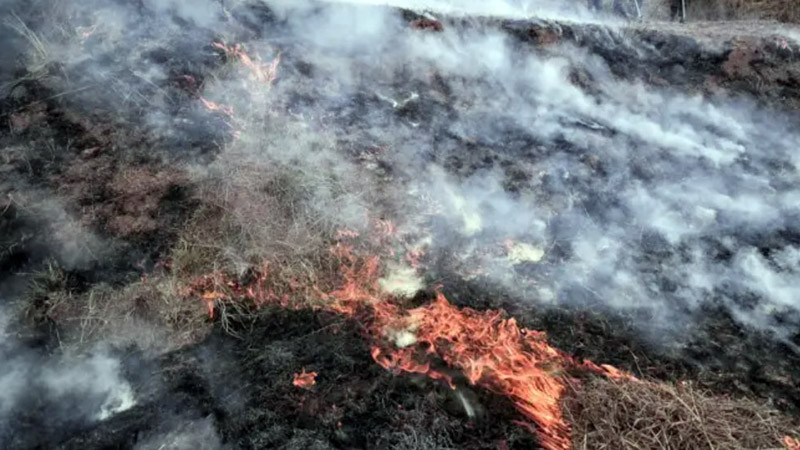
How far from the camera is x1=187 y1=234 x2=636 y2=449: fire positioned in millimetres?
4504

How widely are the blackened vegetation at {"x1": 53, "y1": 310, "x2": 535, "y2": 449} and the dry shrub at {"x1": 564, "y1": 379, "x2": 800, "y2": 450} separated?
495mm

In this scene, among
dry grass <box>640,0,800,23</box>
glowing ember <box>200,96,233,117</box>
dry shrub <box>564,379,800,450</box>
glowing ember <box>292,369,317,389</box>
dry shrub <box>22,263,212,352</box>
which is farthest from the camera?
dry grass <box>640,0,800,23</box>

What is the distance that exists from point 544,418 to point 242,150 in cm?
403

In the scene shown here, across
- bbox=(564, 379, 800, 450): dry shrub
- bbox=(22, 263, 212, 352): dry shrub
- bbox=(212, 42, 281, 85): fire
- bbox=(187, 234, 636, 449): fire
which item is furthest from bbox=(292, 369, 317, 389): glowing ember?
bbox=(212, 42, 281, 85): fire

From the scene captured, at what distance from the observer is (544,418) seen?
4.32m

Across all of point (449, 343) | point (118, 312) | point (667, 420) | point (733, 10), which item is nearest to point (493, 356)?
point (449, 343)

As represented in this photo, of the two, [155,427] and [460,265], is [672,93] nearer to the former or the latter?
[460,265]

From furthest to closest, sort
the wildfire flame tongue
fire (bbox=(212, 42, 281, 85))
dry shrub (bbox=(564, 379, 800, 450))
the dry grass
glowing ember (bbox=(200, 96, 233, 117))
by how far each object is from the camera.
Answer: the dry grass
fire (bbox=(212, 42, 281, 85))
glowing ember (bbox=(200, 96, 233, 117))
the wildfire flame tongue
dry shrub (bbox=(564, 379, 800, 450))

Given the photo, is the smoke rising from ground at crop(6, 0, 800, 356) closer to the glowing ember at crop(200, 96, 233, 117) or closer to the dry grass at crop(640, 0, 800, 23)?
the glowing ember at crop(200, 96, 233, 117)

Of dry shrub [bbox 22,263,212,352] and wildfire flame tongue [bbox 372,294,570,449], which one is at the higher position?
dry shrub [bbox 22,263,212,352]

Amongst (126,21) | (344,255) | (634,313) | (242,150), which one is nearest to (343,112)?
(242,150)

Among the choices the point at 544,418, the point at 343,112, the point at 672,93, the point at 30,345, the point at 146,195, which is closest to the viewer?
the point at 544,418

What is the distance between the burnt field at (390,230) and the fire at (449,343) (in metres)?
0.02

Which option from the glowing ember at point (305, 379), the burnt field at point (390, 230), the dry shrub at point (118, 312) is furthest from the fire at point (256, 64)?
the glowing ember at point (305, 379)
